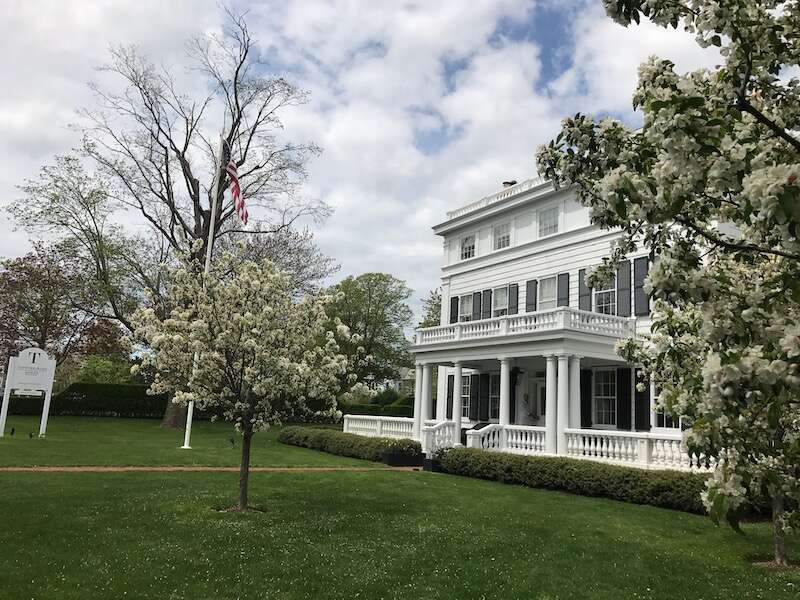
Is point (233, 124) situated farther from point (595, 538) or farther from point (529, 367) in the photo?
point (595, 538)

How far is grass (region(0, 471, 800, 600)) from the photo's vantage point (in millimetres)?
7074

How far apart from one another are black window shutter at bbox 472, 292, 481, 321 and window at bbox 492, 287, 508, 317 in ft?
2.63

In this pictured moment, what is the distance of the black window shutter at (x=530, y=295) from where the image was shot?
23172mm

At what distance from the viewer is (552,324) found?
60.5 ft

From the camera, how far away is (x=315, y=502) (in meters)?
12.1

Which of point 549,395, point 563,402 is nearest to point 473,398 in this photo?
point 549,395

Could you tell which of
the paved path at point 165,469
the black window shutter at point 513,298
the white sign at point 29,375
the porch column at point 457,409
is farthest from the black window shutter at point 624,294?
the white sign at point 29,375

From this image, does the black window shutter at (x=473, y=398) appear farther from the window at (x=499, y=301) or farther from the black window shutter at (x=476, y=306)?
the window at (x=499, y=301)

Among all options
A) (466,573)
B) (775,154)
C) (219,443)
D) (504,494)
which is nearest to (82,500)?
(466,573)

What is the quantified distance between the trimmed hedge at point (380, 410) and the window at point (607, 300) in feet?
73.0

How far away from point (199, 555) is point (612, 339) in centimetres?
1430

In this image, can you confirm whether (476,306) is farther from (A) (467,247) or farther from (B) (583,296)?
(B) (583,296)

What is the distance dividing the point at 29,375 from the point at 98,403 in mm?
15752

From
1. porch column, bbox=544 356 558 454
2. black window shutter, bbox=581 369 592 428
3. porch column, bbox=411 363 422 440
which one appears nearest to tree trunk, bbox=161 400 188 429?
porch column, bbox=411 363 422 440
